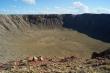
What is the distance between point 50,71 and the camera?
15766mm

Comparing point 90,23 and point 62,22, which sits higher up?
point 62,22

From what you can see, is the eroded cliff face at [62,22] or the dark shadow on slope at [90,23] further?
the eroded cliff face at [62,22]

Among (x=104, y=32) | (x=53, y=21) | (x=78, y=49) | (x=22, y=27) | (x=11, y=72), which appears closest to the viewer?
(x=11, y=72)

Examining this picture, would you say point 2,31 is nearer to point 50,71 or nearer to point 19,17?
point 19,17

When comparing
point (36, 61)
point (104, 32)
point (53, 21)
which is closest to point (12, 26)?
point (53, 21)

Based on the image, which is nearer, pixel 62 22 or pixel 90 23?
pixel 90 23

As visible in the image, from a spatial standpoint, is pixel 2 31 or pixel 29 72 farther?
pixel 2 31

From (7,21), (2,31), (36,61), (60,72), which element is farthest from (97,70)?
(7,21)

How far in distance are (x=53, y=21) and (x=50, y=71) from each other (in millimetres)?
147976

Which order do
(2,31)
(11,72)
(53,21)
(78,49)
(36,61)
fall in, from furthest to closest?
(53,21) → (2,31) → (78,49) → (36,61) → (11,72)

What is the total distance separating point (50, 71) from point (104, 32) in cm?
12350

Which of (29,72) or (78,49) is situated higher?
(29,72)

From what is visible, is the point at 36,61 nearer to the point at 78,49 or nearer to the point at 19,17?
the point at 78,49

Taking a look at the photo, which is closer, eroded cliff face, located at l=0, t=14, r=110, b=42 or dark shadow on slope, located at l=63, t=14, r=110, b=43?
dark shadow on slope, located at l=63, t=14, r=110, b=43
